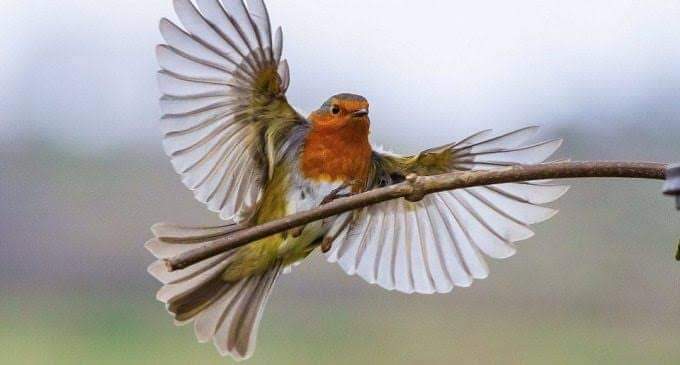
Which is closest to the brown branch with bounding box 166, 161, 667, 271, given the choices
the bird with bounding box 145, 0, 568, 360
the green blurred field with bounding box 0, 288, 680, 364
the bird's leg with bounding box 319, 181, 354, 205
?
the bird with bounding box 145, 0, 568, 360

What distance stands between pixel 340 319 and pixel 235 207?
13.8 meters

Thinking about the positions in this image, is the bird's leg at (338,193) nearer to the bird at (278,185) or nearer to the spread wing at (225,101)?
the bird at (278,185)

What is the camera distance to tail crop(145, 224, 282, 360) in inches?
102

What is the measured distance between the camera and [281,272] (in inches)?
112

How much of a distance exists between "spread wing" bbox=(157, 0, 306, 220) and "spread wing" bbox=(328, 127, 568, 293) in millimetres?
237

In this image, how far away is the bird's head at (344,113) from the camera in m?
2.63

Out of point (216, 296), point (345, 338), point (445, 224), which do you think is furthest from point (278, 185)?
point (345, 338)

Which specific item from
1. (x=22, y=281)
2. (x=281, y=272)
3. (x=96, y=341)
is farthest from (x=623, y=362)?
(x=281, y=272)

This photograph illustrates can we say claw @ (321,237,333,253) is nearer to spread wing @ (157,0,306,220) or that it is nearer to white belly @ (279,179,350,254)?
white belly @ (279,179,350,254)

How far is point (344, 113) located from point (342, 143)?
0.21 ft

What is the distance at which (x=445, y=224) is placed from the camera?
282 cm

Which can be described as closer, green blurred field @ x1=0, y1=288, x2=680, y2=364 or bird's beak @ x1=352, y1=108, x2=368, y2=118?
bird's beak @ x1=352, y1=108, x2=368, y2=118

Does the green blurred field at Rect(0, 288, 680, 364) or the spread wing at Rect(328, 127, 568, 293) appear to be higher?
the spread wing at Rect(328, 127, 568, 293)

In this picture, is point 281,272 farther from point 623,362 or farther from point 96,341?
point 96,341
